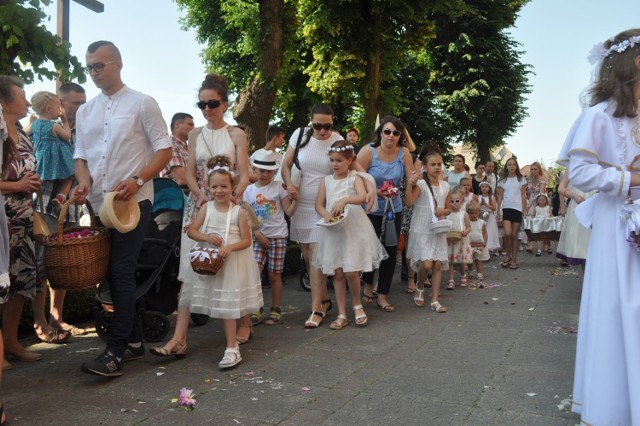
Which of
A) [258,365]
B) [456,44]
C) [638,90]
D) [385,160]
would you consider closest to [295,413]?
[258,365]

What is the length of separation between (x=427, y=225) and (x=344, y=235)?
1.78 metres

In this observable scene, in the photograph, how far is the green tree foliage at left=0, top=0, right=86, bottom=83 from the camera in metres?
6.11

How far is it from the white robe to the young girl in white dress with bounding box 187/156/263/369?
→ 2565 millimetres

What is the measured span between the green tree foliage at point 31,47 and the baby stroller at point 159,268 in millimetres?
1932

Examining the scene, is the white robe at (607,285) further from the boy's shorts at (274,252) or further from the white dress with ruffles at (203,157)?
the boy's shorts at (274,252)

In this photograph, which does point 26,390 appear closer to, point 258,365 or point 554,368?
point 258,365

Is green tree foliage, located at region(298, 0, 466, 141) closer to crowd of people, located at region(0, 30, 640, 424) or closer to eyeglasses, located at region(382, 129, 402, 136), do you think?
crowd of people, located at region(0, 30, 640, 424)

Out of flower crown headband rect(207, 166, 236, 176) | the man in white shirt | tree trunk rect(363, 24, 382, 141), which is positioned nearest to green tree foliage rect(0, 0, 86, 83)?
Answer: the man in white shirt

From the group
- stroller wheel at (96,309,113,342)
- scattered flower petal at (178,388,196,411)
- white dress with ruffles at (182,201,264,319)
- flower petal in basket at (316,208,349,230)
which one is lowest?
scattered flower petal at (178,388,196,411)

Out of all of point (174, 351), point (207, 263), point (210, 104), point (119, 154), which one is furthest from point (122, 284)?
point (210, 104)

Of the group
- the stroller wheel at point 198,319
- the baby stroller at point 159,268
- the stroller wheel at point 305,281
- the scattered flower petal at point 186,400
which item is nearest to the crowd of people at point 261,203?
the baby stroller at point 159,268

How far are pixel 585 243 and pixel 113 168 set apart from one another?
6071mm

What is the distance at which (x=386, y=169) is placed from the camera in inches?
296

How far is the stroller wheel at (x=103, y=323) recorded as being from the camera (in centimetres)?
553
